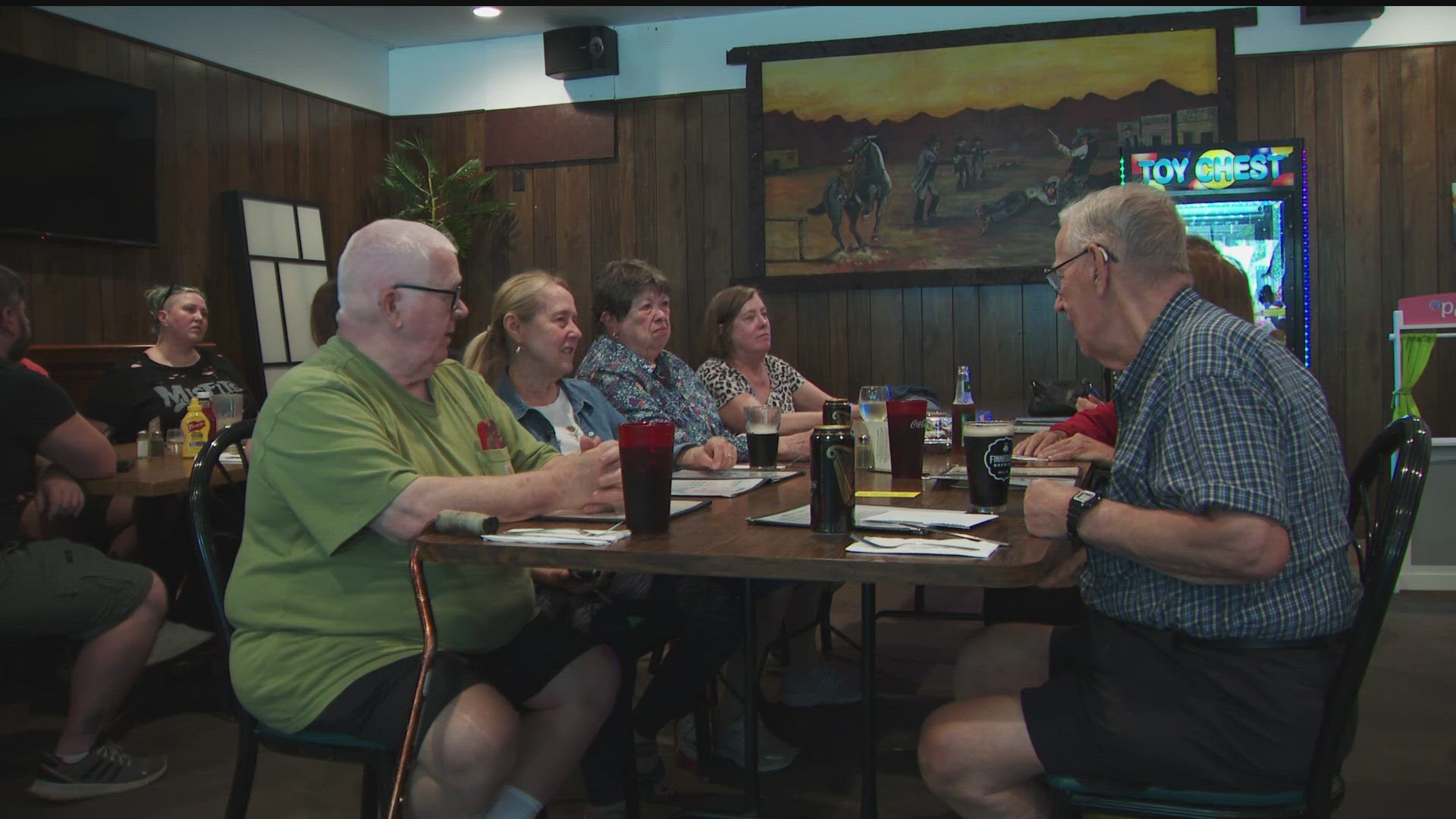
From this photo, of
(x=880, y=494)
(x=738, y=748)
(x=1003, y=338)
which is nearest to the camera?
(x=880, y=494)

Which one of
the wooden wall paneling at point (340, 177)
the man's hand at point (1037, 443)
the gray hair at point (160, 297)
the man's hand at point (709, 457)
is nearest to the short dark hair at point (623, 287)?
the man's hand at point (709, 457)

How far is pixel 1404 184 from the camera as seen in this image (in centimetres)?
546

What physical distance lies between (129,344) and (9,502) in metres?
2.74

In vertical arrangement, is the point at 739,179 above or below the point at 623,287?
above

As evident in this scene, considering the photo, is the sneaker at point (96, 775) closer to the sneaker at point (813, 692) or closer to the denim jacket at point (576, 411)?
the denim jacket at point (576, 411)

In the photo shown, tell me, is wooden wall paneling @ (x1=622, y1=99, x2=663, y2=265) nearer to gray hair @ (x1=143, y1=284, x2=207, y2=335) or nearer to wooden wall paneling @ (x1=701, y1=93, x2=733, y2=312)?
wooden wall paneling @ (x1=701, y1=93, x2=733, y2=312)

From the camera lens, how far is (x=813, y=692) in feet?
10.1

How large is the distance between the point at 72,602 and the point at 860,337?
4.35 metres

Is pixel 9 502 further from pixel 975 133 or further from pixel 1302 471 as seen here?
pixel 975 133

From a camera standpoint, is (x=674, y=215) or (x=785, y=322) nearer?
(x=785, y=322)

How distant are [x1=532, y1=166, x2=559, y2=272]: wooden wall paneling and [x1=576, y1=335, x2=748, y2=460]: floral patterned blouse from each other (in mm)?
3615

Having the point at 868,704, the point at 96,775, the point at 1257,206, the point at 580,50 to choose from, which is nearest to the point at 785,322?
the point at 580,50

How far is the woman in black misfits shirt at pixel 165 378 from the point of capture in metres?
3.98

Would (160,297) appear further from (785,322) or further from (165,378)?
(785,322)
